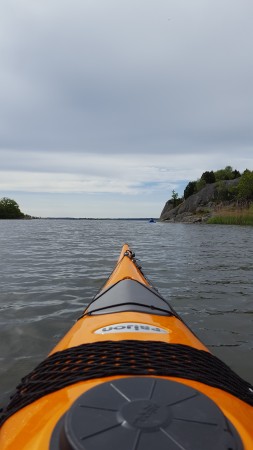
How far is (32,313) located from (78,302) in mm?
793

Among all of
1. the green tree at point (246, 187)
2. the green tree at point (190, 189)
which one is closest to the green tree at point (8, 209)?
the green tree at point (190, 189)

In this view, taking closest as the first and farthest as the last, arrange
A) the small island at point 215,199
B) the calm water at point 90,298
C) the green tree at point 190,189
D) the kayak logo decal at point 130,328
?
1. the kayak logo decal at point 130,328
2. the calm water at point 90,298
3. the small island at point 215,199
4. the green tree at point 190,189

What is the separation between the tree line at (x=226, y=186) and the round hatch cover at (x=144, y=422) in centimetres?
5858

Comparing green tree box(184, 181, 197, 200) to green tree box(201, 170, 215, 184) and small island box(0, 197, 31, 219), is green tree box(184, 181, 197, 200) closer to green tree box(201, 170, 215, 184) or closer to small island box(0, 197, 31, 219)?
green tree box(201, 170, 215, 184)

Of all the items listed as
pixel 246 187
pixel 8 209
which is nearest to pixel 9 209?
pixel 8 209

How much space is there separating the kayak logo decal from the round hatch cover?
2.90ft

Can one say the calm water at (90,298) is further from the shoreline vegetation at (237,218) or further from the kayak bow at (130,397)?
the shoreline vegetation at (237,218)

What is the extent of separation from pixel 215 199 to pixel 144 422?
7036 centimetres

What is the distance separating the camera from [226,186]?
68750 mm

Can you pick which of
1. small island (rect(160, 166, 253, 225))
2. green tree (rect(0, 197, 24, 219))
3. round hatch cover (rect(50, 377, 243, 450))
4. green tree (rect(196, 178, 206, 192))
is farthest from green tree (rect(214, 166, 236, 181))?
round hatch cover (rect(50, 377, 243, 450))

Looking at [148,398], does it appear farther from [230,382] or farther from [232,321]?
[232,321]

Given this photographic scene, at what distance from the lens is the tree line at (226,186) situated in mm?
56312

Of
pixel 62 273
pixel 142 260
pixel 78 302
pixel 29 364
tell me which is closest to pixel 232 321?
pixel 78 302

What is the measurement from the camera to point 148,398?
1226 mm
